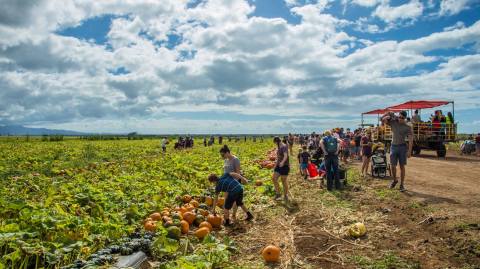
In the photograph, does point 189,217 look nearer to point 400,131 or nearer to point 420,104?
point 400,131

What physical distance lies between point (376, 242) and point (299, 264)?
5.95 ft

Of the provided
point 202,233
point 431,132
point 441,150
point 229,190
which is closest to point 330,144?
point 229,190

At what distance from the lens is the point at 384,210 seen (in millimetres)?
8984

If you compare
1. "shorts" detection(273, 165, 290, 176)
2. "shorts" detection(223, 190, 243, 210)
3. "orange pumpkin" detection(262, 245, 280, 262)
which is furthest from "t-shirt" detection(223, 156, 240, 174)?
"orange pumpkin" detection(262, 245, 280, 262)

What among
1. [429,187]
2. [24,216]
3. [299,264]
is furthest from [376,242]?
[24,216]

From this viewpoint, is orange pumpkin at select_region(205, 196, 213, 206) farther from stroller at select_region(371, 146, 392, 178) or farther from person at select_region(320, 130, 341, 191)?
stroller at select_region(371, 146, 392, 178)

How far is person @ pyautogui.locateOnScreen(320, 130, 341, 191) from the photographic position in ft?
39.2

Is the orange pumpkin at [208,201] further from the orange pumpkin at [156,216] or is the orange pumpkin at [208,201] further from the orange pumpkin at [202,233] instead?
the orange pumpkin at [202,233]

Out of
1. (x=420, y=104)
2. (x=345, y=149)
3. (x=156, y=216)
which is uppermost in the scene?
(x=420, y=104)

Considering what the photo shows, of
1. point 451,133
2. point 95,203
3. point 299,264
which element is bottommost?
point 299,264

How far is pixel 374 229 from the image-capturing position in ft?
25.2

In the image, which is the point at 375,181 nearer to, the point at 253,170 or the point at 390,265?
the point at 253,170

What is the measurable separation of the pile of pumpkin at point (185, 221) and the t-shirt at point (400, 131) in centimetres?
571

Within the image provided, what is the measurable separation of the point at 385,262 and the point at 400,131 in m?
5.54
